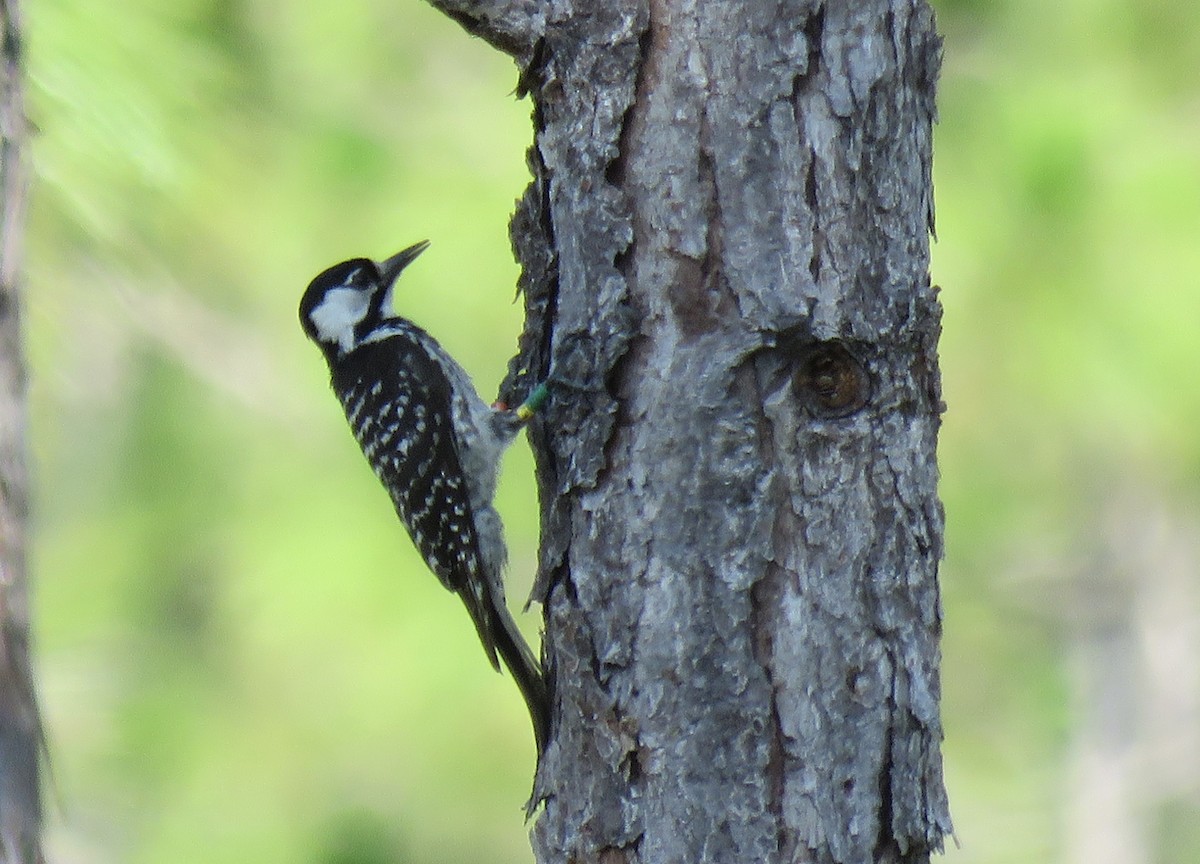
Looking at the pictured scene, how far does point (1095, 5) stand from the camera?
19.1 feet

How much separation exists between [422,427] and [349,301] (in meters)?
0.55

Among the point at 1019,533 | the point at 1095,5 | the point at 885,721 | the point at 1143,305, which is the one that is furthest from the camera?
the point at 1019,533

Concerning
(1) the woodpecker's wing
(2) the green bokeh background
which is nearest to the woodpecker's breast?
(1) the woodpecker's wing

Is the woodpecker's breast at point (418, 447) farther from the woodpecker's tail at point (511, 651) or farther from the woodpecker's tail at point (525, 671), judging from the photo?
the woodpecker's tail at point (525, 671)

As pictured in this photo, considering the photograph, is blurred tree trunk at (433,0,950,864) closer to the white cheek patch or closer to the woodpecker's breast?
the woodpecker's breast

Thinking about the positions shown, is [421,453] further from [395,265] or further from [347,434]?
[347,434]

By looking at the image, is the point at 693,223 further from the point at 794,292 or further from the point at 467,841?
the point at 467,841

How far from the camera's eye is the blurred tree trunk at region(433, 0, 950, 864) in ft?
8.48

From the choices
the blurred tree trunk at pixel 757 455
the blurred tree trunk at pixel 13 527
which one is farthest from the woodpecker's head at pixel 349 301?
the blurred tree trunk at pixel 13 527

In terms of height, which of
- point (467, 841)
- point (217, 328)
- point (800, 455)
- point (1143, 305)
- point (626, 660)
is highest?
point (217, 328)

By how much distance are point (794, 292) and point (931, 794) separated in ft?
3.03

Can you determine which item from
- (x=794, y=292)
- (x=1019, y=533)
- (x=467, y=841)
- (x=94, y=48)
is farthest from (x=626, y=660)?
(x=467, y=841)

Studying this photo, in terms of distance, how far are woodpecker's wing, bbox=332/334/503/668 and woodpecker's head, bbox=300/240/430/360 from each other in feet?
0.42

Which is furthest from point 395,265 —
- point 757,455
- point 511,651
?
point 757,455
